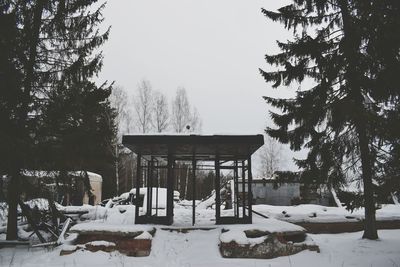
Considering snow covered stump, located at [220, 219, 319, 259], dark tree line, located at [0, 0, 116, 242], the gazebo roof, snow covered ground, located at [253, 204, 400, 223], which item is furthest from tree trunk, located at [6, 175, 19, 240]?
snow covered ground, located at [253, 204, 400, 223]

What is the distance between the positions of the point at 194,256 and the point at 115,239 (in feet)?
7.05

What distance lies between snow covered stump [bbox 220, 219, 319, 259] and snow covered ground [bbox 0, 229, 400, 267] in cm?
23

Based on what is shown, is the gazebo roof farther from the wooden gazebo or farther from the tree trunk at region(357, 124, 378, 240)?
the tree trunk at region(357, 124, 378, 240)

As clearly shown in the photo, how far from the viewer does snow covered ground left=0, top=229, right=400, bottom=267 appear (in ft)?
27.0

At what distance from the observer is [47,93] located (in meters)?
10.3

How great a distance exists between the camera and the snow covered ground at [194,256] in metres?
8.23

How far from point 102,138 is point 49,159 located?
5.21 ft

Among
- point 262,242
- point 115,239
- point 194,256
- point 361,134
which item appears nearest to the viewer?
point 194,256

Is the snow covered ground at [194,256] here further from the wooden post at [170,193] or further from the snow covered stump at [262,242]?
the wooden post at [170,193]

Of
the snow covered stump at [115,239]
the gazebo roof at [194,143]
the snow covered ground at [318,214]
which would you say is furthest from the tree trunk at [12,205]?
the snow covered ground at [318,214]

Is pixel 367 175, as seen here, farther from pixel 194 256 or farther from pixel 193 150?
pixel 194 256

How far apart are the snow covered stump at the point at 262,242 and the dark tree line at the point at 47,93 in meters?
4.46

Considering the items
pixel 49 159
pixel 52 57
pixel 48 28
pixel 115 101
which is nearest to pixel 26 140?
pixel 49 159

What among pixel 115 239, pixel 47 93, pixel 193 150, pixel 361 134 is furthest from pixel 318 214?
pixel 47 93
